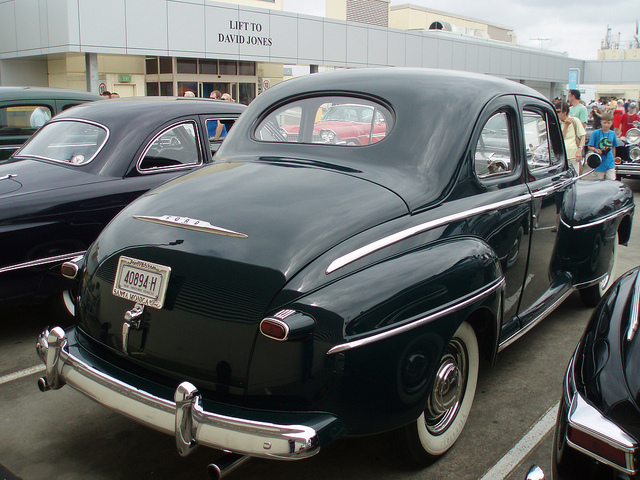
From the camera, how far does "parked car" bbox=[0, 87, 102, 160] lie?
6.83 meters

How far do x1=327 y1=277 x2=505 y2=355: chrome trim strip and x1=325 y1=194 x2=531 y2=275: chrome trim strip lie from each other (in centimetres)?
31

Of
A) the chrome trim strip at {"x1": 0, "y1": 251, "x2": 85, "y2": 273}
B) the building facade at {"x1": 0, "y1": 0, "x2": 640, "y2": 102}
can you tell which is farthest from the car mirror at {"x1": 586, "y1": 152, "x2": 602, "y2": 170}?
the building facade at {"x1": 0, "y1": 0, "x2": 640, "y2": 102}

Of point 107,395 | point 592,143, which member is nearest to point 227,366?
point 107,395

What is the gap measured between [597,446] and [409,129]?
1.89 m

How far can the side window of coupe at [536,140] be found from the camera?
4039 millimetres

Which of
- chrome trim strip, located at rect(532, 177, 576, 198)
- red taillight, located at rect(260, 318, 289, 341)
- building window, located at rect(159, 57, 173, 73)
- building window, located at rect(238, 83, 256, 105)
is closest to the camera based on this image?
red taillight, located at rect(260, 318, 289, 341)

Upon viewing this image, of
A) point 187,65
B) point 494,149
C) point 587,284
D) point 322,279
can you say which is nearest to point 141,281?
point 322,279

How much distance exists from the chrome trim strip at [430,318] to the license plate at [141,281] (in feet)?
2.61

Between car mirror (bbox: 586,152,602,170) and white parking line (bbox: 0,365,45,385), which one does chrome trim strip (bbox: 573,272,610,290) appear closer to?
car mirror (bbox: 586,152,602,170)

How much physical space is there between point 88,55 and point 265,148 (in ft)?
63.7

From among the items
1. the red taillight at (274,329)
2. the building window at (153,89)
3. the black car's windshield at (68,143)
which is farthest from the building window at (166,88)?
the red taillight at (274,329)

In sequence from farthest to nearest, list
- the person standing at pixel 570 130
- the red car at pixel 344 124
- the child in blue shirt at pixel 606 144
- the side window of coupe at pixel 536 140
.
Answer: the person standing at pixel 570 130 < the child in blue shirt at pixel 606 144 < the side window of coupe at pixel 536 140 < the red car at pixel 344 124

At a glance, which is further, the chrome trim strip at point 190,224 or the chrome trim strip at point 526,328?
the chrome trim strip at point 526,328

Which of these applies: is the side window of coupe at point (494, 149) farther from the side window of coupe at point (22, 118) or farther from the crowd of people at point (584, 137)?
the side window of coupe at point (22, 118)
